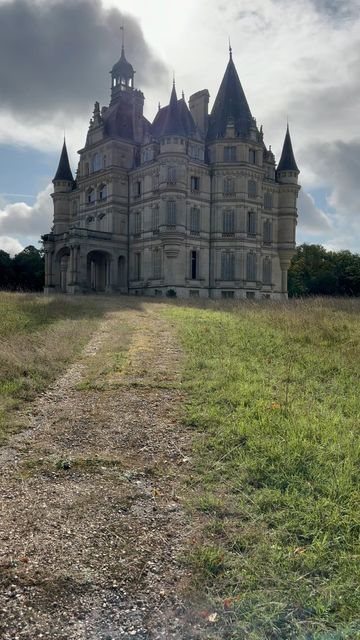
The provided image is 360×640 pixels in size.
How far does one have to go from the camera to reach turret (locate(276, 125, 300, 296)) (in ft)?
165

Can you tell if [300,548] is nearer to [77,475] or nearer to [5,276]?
[77,475]

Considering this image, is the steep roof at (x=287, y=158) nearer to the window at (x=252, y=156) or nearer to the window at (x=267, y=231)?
the window at (x=252, y=156)

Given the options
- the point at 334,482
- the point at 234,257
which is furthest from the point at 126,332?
the point at 234,257

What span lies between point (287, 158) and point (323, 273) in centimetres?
2127

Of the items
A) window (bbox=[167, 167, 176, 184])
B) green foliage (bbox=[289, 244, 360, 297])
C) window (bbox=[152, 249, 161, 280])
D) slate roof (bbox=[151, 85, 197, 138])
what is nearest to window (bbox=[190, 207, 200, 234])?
window (bbox=[167, 167, 176, 184])

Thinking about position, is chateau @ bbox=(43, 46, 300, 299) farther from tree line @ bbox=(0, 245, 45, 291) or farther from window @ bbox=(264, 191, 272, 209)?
tree line @ bbox=(0, 245, 45, 291)

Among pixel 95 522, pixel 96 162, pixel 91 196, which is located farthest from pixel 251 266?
pixel 95 522

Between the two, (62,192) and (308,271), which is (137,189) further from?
(308,271)

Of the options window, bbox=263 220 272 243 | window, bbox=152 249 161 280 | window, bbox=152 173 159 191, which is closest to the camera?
window, bbox=152 249 161 280

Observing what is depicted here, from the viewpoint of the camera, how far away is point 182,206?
4375cm

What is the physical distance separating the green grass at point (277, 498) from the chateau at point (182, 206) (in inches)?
1419

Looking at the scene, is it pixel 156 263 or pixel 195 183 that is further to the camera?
pixel 195 183

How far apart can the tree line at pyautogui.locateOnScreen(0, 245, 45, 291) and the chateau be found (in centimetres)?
1172

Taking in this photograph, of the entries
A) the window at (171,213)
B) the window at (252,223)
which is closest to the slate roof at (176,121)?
the window at (171,213)
